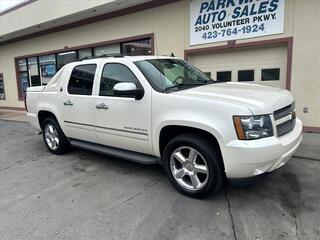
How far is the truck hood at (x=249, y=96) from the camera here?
10.8 ft

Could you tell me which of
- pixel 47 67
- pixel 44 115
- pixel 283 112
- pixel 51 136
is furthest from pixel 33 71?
pixel 283 112

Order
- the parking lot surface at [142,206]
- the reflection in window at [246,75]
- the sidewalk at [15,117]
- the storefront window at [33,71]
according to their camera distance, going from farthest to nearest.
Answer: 1. the storefront window at [33,71]
2. the sidewalk at [15,117]
3. the reflection in window at [246,75]
4. the parking lot surface at [142,206]

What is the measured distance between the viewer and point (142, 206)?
3.65 m

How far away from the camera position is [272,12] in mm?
7344

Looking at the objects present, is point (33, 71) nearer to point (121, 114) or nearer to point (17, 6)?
point (17, 6)

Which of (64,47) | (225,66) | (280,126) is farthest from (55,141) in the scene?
(64,47)

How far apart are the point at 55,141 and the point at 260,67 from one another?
5705mm

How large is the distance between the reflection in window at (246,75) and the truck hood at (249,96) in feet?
14.1

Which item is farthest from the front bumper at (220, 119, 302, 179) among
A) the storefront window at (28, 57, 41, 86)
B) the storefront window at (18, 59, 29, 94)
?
the storefront window at (18, 59, 29, 94)

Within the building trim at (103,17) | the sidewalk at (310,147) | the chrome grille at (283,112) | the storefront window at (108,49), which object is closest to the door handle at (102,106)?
the chrome grille at (283,112)

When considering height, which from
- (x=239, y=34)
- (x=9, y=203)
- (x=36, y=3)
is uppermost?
(x=36, y=3)

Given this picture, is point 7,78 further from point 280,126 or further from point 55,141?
point 280,126

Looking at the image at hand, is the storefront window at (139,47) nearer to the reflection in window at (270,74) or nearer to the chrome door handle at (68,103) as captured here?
the reflection in window at (270,74)

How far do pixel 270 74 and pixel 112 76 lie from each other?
5006 millimetres
